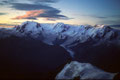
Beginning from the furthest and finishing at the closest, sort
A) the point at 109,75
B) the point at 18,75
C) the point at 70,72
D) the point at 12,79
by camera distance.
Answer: the point at 18,75
the point at 12,79
the point at 70,72
the point at 109,75

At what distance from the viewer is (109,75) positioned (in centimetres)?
7125

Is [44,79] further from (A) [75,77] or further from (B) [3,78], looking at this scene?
(A) [75,77]

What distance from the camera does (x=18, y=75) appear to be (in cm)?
19025

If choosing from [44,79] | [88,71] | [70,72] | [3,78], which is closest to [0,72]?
[3,78]

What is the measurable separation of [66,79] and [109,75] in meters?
33.3

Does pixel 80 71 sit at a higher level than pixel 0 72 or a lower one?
higher

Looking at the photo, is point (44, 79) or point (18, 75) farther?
point (18, 75)

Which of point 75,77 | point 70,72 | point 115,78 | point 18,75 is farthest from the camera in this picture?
point 18,75

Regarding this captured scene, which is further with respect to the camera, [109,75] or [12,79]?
[12,79]

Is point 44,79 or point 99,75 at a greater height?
point 99,75

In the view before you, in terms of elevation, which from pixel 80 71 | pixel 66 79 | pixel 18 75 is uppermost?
pixel 80 71

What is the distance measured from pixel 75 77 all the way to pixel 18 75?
457 feet

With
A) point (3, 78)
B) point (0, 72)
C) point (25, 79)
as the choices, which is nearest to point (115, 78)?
point (25, 79)

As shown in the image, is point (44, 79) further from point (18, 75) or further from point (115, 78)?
point (115, 78)
